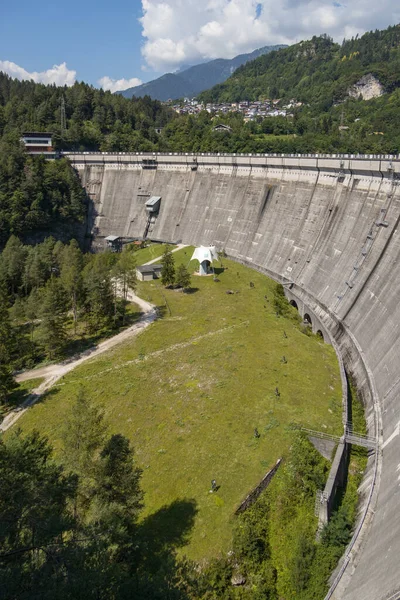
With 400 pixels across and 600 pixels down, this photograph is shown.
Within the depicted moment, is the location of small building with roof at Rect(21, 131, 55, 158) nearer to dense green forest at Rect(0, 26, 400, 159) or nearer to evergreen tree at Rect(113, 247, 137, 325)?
dense green forest at Rect(0, 26, 400, 159)

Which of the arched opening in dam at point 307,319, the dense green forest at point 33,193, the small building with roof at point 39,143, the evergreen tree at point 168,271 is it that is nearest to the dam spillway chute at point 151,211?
the dense green forest at point 33,193

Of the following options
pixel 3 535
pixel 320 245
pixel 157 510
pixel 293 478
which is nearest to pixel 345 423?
pixel 293 478

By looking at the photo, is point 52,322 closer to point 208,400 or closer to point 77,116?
point 208,400

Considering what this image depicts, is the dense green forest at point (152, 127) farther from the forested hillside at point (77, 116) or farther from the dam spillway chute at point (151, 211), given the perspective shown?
the dam spillway chute at point (151, 211)

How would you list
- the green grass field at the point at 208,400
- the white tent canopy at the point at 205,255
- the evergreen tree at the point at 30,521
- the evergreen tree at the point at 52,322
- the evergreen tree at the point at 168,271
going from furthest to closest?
the white tent canopy at the point at 205,255 → the evergreen tree at the point at 168,271 → the evergreen tree at the point at 52,322 → the green grass field at the point at 208,400 → the evergreen tree at the point at 30,521

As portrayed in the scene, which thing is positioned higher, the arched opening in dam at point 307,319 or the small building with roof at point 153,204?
the arched opening in dam at point 307,319

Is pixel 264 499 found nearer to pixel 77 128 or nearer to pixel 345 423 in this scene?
pixel 345 423
